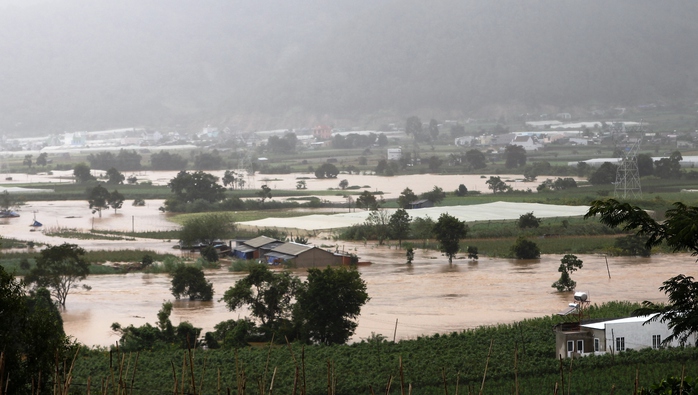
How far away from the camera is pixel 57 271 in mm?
18156

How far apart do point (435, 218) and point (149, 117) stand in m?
129

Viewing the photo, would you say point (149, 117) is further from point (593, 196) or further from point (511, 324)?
point (511, 324)

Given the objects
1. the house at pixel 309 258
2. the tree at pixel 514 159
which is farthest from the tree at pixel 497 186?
the house at pixel 309 258

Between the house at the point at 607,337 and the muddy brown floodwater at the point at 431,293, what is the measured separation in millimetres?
Result: 3281

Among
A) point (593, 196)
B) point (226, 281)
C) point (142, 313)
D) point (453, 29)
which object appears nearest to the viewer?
point (142, 313)

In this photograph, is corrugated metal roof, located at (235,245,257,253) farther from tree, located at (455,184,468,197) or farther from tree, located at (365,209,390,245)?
tree, located at (455,184,468,197)

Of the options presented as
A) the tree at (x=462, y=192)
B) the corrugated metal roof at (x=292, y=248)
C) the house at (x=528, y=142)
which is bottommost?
the corrugated metal roof at (x=292, y=248)

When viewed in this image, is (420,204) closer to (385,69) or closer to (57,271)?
(57,271)

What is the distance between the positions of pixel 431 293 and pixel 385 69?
14294 cm

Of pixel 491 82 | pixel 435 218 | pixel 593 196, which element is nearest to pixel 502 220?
pixel 435 218

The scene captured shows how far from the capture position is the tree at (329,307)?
13.6 meters

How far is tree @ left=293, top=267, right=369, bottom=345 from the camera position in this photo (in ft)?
44.8

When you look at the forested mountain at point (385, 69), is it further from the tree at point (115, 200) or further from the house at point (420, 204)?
the house at point (420, 204)

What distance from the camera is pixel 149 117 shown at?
15300cm
